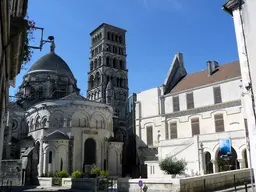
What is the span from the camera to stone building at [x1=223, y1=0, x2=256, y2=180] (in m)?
11.2

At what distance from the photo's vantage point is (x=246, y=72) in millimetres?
12703

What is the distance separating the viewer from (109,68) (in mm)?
74125

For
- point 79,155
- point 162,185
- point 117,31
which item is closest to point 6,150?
point 79,155

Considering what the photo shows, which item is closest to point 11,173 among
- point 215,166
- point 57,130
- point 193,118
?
point 57,130

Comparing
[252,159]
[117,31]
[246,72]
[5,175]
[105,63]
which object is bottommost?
[5,175]

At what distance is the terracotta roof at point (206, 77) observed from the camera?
118ft

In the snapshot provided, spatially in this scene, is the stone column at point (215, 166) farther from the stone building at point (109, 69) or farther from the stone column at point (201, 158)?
the stone building at point (109, 69)

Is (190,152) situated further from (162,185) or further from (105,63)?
(105,63)

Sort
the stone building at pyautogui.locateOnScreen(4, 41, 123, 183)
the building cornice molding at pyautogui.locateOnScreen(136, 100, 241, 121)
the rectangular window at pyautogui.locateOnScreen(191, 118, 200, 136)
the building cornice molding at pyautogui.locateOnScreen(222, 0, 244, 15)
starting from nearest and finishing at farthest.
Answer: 1. the building cornice molding at pyautogui.locateOnScreen(222, 0, 244, 15)
2. the building cornice molding at pyautogui.locateOnScreen(136, 100, 241, 121)
3. the rectangular window at pyautogui.locateOnScreen(191, 118, 200, 136)
4. the stone building at pyautogui.locateOnScreen(4, 41, 123, 183)

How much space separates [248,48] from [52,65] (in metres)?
53.3

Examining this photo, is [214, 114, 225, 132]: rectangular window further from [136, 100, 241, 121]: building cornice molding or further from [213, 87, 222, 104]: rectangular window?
[213, 87, 222, 104]: rectangular window

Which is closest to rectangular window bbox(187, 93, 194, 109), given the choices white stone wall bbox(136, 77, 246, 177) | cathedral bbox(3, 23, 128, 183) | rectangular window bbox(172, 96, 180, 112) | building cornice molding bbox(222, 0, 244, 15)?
white stone wall bbox(136, 77, 246, 177)

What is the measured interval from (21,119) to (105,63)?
30059 millimetres

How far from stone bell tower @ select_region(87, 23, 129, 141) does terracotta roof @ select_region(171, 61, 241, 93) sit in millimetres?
27982
